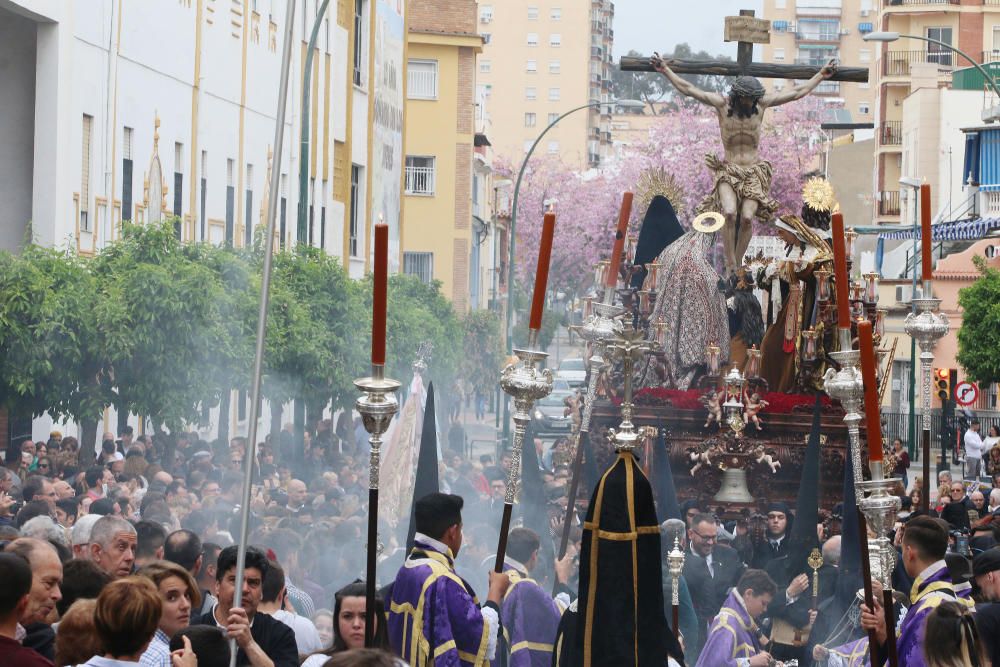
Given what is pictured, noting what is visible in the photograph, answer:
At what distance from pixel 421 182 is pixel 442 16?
5108mm

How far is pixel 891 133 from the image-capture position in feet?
202

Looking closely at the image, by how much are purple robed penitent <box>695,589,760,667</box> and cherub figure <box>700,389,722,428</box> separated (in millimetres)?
8076

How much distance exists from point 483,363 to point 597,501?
3950 centimetres

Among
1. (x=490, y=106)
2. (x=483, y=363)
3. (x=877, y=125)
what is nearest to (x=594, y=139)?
(x=490, y=106)

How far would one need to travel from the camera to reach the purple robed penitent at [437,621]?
276 inches

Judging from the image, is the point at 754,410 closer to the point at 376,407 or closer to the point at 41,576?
the point at 376,407

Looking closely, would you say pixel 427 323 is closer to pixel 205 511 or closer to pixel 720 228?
pixel 720 228

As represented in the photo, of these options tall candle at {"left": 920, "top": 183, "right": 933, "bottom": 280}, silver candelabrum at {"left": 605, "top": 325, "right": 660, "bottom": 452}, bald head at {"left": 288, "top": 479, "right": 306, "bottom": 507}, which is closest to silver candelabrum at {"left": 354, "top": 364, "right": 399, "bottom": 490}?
silver candelabrum at {"left": 605, "top": 325, "right": 660, "bottom": 452}

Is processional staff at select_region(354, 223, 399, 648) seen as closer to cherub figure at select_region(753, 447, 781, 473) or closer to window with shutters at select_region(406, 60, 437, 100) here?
cherub figure at select_region(753, 447, 781, 473)

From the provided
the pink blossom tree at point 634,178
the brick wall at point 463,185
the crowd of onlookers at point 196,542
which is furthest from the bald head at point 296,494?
the brick wall at point 463,185

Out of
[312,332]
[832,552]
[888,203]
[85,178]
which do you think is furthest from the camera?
[888,203]

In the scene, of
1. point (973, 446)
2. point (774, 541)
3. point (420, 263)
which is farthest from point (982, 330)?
point (774, 541)

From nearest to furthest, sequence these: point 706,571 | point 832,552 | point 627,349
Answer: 1. point 627,349
2. point 706,571
3. point 832,552

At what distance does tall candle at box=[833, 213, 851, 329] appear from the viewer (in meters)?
6.77
